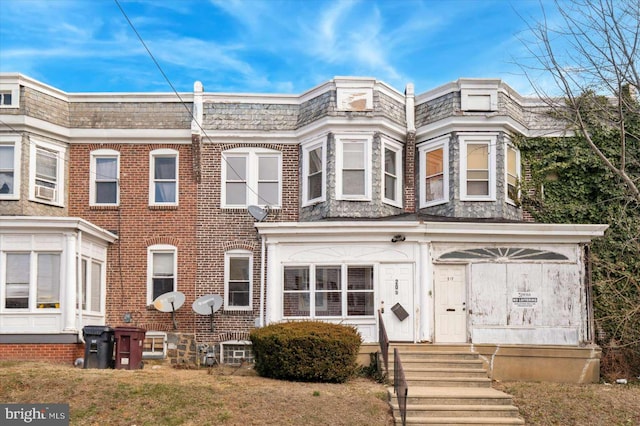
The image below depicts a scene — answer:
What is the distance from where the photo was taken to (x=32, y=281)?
17.8 m

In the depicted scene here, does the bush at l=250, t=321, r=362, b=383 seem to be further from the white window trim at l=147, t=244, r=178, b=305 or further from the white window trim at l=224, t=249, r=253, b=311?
the white window trim at l=147, t=244, r=178, b=305

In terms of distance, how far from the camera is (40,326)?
1766cm

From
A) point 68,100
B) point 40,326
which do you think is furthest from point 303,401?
point 68,100

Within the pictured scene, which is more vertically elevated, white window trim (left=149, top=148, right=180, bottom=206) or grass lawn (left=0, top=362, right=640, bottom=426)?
white window trim (left=149, top=148, right=180, bottom=206)

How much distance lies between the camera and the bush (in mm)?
15172

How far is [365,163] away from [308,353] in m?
6.59

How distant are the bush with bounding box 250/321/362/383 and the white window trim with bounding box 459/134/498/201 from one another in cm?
613

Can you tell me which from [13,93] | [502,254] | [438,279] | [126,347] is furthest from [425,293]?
[13,93]

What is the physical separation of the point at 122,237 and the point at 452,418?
1095 centimetres

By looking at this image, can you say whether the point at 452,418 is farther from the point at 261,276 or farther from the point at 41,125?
the point at 41,125

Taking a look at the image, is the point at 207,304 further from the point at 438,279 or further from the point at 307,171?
the point at 438,279

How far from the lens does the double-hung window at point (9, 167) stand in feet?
63.9

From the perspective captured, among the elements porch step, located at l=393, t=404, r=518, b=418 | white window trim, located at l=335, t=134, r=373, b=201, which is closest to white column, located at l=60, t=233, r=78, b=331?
white window trim, located at l=335, t=134, r=373, b=201

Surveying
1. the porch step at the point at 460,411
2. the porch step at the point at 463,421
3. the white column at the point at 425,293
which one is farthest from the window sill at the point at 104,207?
the porch step at the point at 463,421
